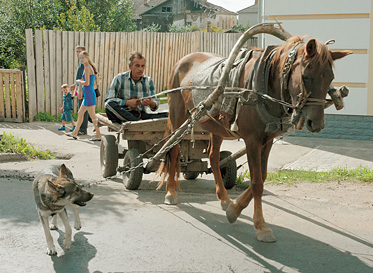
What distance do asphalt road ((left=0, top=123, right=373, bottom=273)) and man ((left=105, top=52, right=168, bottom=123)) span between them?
1.07 meters

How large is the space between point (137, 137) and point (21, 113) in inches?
283

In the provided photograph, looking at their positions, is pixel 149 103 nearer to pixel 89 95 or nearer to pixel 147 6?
pixel 89 95

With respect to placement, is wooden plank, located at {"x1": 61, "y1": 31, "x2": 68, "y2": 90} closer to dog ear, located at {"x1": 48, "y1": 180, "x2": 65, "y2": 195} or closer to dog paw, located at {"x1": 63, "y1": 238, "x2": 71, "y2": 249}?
dog paw, located at {"x1": 63, "y1": 238, "x2": 71, "y2": 249}

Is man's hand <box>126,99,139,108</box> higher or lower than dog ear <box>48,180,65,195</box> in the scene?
higher

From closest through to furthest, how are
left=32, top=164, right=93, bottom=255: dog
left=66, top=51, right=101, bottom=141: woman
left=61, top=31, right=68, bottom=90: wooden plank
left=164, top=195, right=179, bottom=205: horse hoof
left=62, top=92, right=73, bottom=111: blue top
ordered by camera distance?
left=32, top=164, right=93, bottom=255: dog
left=164, top=195, right=179, bottom=205: horse hoof
left=66, top=51, right=101, bottom=141: woman
left=62, top=92, right=73, bottom=111: blue top
left=61, top=31, right=68, bottom=90: wooden plank

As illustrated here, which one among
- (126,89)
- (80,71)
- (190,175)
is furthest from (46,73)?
(190,175)

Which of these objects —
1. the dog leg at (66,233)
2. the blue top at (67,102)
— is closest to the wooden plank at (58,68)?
the blue top at (67,102)

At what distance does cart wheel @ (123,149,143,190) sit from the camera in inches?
300

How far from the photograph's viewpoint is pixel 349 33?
1160 centimetres

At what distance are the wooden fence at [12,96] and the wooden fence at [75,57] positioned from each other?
297 millimetres

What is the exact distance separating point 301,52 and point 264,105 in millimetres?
683

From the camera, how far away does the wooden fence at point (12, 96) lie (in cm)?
1380

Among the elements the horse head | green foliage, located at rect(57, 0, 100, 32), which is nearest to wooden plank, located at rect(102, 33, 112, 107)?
green foliage, located at rect(57, 0, 100, 32)

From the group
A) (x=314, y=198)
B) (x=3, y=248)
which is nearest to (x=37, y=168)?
(x=3, y=248)
